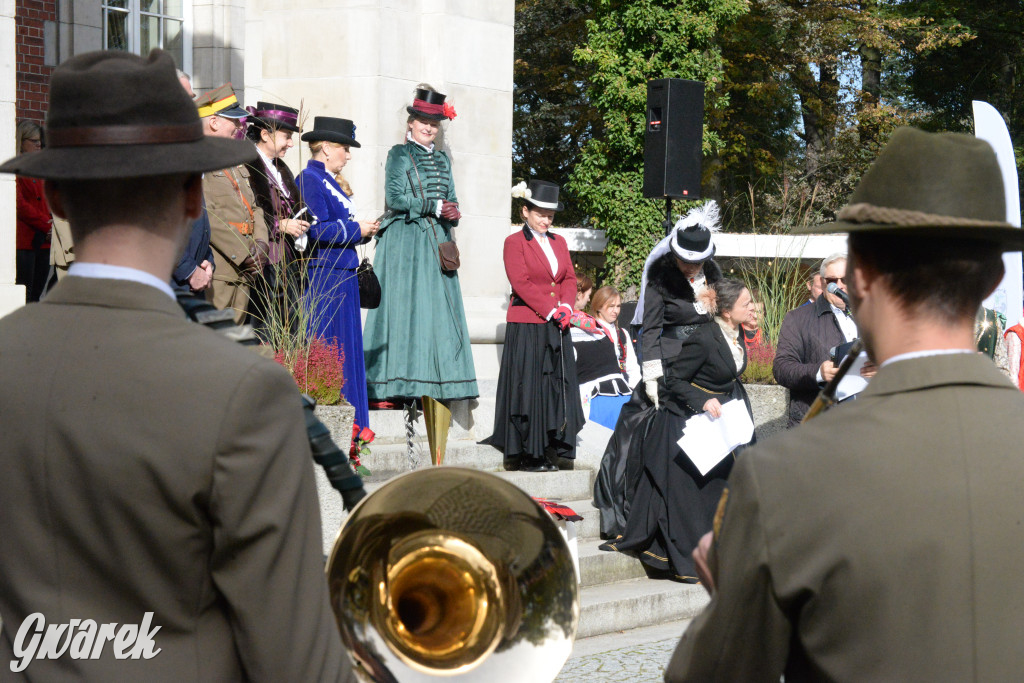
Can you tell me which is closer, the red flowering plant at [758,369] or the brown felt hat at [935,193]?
the brown felt hat at [935,193]

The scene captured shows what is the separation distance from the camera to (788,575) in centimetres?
179

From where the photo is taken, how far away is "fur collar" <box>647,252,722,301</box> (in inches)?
308

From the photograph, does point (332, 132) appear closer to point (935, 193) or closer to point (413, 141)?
point (413, 141)

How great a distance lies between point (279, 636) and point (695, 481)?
610 cm

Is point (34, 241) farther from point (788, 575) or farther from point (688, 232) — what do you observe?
point (788, 575)

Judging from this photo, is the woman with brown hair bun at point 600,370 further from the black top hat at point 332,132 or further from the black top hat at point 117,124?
the black top hat at point 117,124

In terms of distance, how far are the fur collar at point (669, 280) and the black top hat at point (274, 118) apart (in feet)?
8.07

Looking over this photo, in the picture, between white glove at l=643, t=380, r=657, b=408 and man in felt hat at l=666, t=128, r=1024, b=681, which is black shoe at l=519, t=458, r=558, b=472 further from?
man in felt hat at l=666, t=128, r=1024, b=681

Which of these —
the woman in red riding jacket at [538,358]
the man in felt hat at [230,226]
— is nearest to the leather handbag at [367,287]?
the woman in red riding jacket at [538,358]

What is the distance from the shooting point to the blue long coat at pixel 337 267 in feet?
24.7

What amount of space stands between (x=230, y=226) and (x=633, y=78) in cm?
1895

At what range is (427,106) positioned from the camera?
28.9ft

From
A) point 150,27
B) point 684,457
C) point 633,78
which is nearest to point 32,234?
point 150,27

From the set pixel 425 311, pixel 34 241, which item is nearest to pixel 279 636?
pixel 425 311
